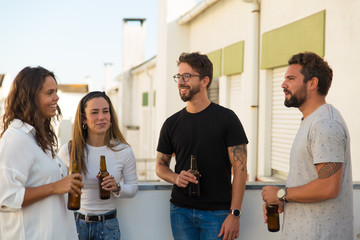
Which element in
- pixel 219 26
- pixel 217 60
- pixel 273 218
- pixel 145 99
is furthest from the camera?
pixel 145 99

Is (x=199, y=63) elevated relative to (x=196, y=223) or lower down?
elevated

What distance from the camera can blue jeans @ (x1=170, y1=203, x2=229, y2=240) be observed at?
3408 millimetres

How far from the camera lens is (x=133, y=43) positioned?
26.5 metres

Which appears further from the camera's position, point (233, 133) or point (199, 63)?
point (199, 63)

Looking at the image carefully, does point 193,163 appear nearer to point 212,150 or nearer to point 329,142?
point 212,150

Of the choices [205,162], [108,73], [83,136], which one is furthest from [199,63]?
[108,73]

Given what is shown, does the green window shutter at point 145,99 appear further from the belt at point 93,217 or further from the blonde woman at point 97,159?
the belt at point 93,217

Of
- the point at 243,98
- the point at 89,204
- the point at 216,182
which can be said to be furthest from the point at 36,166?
the point at 243,98

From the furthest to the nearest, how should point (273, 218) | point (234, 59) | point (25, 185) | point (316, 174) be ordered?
point (234, 59), point (273, 218), point (316, 174), point (25, 185)

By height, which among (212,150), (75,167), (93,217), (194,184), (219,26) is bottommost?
(93,217)

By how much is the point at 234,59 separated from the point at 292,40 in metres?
2.74

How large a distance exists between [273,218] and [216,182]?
0.51 m

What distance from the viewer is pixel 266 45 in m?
8.68

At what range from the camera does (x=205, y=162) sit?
11.3ft
